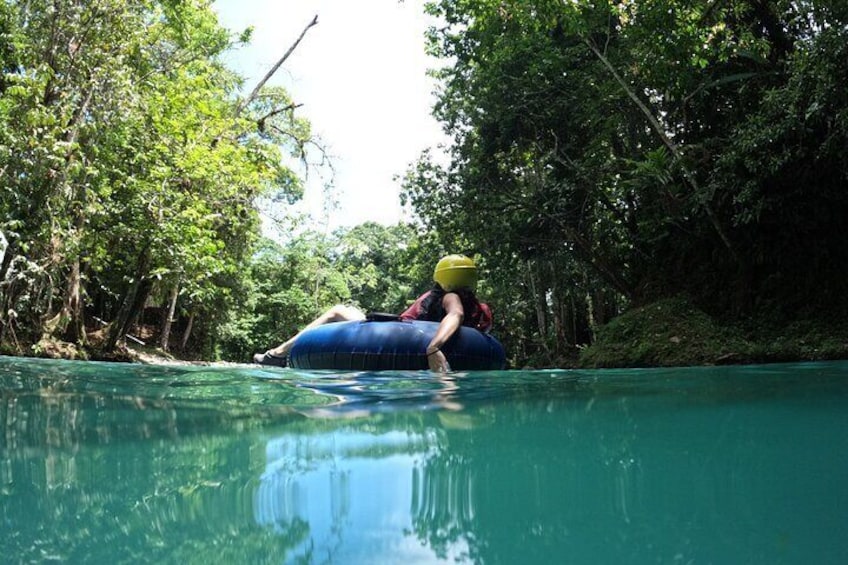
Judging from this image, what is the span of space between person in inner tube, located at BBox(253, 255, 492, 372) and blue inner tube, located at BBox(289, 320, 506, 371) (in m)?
0.15

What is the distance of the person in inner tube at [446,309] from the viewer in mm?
4938

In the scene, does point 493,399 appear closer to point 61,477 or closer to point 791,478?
point 791,478

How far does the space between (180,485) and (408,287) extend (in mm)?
29271

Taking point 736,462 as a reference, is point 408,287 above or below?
above

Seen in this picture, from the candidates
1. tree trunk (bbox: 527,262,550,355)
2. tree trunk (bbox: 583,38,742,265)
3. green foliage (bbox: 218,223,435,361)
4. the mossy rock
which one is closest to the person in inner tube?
the mossy rock

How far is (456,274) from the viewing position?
216 inches

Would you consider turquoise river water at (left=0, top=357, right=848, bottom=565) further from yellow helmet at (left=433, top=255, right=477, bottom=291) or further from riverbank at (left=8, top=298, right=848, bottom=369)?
riverbank at (left=8, top=298, right=848, bottom=369)

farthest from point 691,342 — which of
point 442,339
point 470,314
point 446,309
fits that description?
point 442,339

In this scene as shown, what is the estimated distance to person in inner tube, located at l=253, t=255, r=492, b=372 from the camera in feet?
16.2

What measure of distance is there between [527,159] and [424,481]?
584 inches

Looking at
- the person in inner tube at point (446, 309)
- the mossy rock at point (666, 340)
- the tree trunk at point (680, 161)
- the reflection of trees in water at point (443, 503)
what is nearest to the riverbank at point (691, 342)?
the mossy rock at point (666, 340)

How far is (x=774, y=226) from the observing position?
1002cm

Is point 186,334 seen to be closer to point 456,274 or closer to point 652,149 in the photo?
point 652,149

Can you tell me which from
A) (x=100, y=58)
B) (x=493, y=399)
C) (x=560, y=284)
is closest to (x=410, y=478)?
(x=493, y=399)
